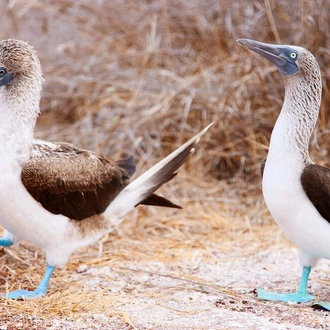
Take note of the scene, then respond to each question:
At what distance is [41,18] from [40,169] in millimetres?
4294

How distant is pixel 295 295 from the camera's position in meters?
3.80

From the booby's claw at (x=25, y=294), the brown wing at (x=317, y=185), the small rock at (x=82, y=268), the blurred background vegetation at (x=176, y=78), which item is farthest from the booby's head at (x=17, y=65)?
the blurred background vegetation at (x=176, y=78)

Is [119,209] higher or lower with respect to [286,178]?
lower

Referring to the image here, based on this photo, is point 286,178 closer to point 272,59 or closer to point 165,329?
point 272,59

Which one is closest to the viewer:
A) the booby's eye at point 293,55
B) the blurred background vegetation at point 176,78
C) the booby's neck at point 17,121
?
the booby's neck at point 17,121

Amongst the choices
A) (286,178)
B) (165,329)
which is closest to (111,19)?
(286,178)

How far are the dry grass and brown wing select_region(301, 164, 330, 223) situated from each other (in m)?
1.20

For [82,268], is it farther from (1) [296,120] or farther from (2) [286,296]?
(1) [296,120]

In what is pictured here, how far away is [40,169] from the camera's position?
3.59 meters

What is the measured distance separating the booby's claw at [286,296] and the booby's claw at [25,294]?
1.15 meters

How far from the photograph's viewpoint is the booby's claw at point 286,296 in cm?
376

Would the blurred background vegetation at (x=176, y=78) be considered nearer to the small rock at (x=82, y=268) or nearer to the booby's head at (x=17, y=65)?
the small rock at (x=82, y=268)

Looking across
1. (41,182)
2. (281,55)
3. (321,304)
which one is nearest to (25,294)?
(41,182)

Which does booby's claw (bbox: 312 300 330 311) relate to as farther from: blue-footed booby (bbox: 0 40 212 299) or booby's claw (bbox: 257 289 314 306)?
blue-footed booby (bbox: 0 40 212 299)
